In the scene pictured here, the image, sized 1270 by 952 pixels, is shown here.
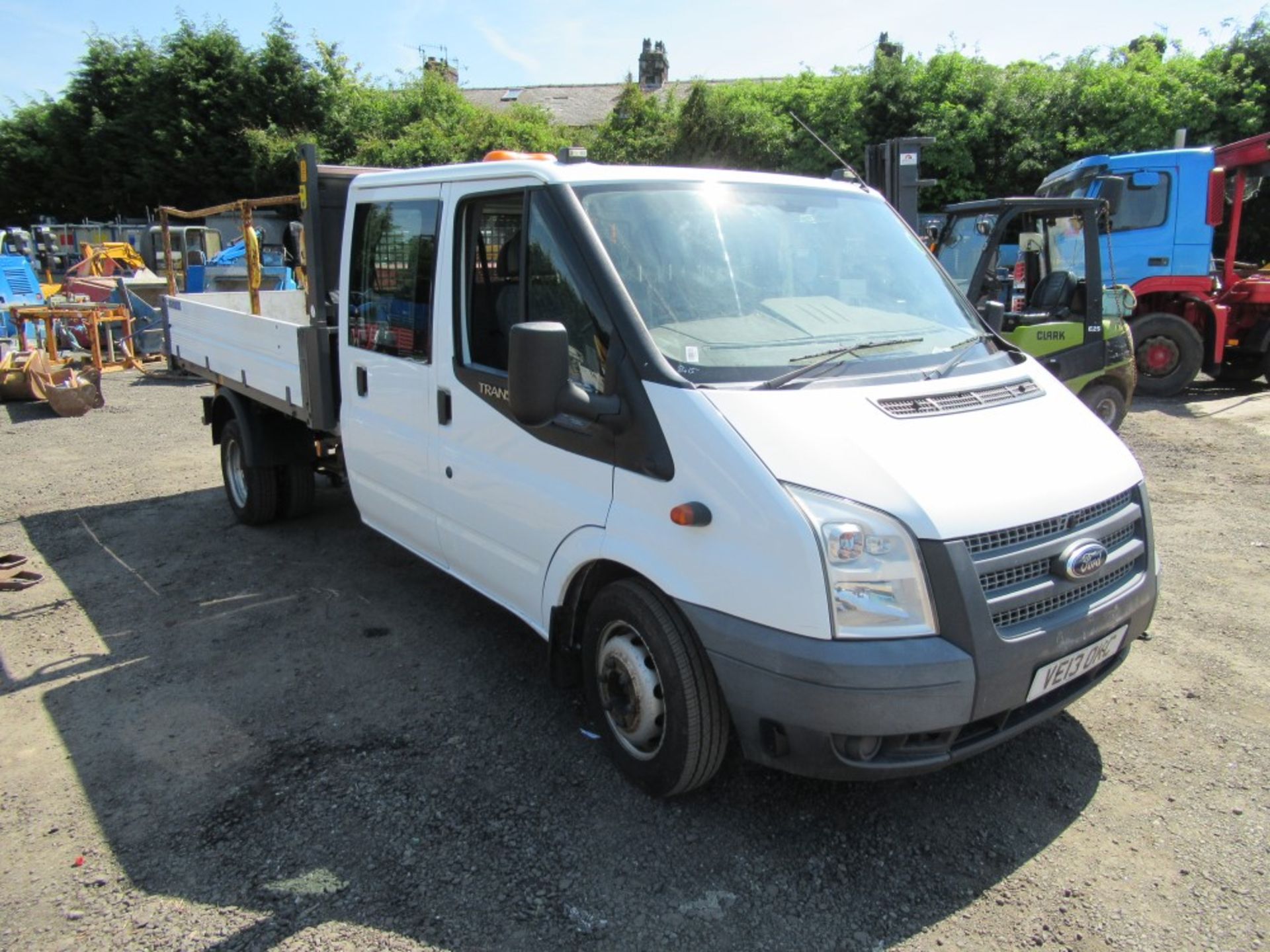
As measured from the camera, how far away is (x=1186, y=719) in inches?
147

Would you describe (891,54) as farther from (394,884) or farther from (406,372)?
(394,884)

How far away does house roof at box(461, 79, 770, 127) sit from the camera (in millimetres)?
36281

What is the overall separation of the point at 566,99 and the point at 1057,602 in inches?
1621

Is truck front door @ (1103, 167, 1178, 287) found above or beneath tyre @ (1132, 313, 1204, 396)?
above

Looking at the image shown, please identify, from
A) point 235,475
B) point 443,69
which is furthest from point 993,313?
point 443,69

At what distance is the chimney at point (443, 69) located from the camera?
32531 millimetres

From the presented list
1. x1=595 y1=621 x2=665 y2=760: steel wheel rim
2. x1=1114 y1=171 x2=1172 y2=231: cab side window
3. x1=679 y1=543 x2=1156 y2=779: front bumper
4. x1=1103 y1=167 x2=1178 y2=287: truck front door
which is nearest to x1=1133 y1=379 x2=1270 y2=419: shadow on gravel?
x1=1103 y1=167 x2=1178 y2=287: truck front door

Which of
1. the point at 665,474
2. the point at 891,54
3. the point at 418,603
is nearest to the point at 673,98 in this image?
the point at 891,54

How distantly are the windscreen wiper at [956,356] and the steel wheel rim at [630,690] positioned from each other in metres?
1.40

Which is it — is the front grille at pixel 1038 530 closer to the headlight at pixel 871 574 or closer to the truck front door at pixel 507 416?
the headlight at pixel 871 574

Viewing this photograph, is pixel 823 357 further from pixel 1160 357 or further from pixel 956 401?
pixel 1160 357

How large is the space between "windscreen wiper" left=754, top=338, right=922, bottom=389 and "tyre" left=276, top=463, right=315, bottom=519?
14.0 ft

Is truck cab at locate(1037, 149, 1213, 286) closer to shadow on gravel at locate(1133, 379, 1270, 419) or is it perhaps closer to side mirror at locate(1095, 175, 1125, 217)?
shadow on gravel at locate(1133, 379, 1270, 419)

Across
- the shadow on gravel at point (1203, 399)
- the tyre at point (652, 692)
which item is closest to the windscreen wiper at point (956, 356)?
the tyre at point (652, 692)
